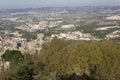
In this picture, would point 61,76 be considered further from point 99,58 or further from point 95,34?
point 95,34

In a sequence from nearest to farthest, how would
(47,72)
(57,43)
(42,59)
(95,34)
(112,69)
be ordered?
(112,69), (47,72), (42,59), (57,43), (95,34)

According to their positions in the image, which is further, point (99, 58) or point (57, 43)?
point (57, 43)

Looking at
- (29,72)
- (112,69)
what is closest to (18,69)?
(29,72)

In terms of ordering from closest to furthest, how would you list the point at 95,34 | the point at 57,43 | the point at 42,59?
the point at 42,59
the point at 57,43
the point at 95,34

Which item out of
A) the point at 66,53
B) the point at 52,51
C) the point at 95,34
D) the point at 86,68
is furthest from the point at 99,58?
the point at 95,34

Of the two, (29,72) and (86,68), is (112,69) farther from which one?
(29,72)

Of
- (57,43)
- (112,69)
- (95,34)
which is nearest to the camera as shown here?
(112,69)

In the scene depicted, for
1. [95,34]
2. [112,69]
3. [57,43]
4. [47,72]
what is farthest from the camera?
[95,34]

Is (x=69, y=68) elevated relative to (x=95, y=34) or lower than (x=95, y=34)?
elevated

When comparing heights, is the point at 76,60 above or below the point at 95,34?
above
